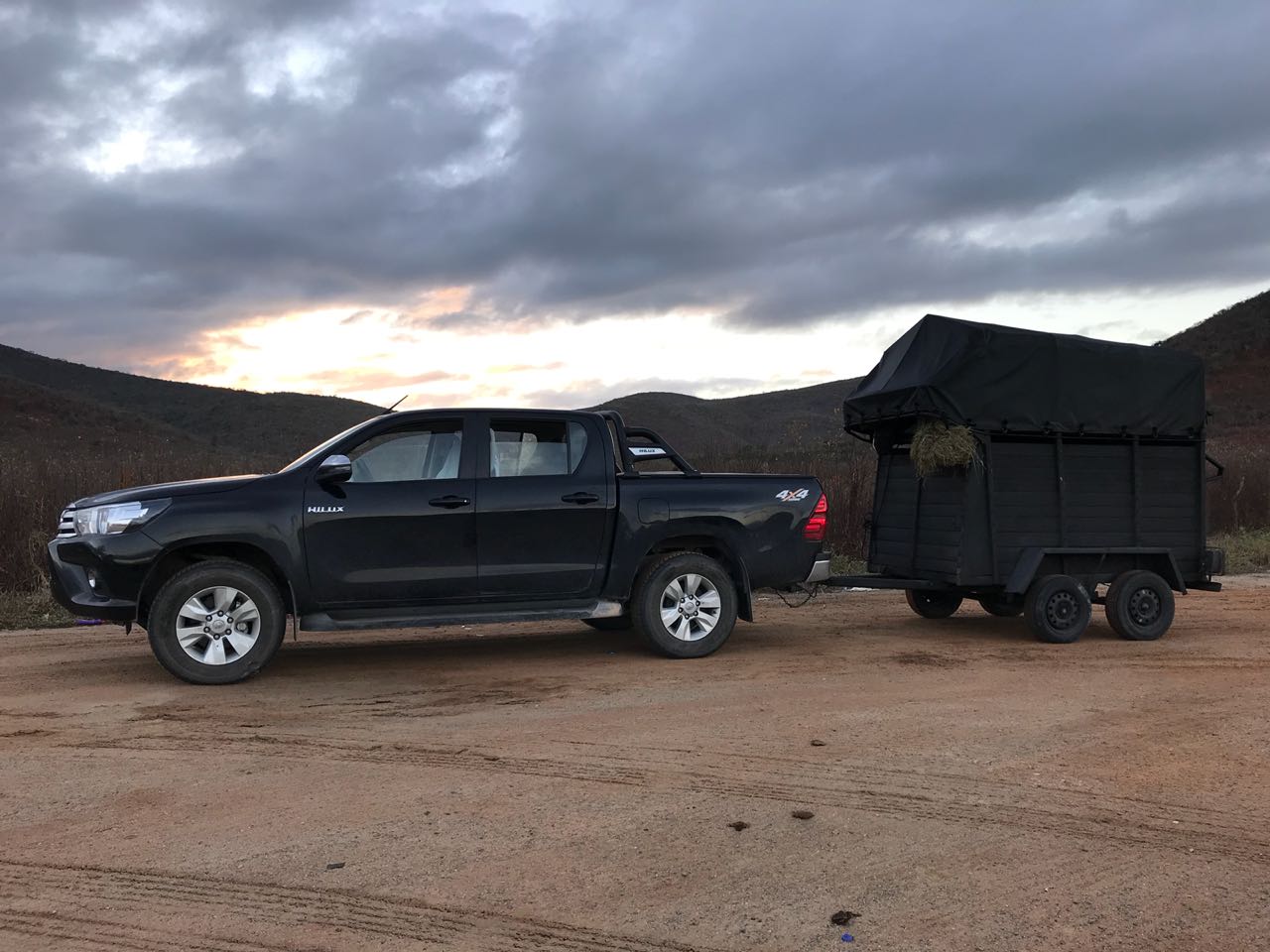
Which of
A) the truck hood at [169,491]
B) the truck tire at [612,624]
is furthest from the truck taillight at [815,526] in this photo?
the truck hood at [169,491]

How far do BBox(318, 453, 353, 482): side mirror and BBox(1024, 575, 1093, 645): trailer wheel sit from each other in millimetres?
5950

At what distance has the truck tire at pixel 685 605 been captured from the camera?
8.80m

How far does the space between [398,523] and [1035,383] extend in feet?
18.8

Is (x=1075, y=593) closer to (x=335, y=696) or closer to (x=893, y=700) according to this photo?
(x=893, y=700)

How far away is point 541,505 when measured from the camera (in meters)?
8.63

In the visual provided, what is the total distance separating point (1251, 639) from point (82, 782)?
9.39m

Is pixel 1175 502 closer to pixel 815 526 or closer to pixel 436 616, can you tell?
pixel 815 526

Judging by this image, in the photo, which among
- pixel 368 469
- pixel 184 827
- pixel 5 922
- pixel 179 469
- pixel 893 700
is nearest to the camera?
pixel 5 922

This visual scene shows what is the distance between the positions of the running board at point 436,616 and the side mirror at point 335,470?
99 centimetres

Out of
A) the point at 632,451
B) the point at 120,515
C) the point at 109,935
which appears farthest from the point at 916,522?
the point at 109,935

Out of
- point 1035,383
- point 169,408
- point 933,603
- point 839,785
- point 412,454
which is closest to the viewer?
point 839,785

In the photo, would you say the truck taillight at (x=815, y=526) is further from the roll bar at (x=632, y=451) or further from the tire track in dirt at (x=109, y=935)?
the tire track in dirt at (x=109, y=935)

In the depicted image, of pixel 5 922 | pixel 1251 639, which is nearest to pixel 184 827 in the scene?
pixel 5 922

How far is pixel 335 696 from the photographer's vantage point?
747 cm
